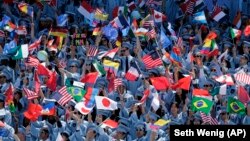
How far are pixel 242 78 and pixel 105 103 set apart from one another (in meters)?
2.98

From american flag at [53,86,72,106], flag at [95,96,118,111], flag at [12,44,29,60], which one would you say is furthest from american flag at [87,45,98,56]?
flag at [95,96,118,111]

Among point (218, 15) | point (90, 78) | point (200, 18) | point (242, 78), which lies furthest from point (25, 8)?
point (242, 78)

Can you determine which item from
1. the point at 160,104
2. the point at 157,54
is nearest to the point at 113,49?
the point at 157,54

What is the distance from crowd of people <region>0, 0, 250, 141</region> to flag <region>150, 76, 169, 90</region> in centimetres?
2

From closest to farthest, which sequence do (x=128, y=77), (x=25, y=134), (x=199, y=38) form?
(x=25, y=134) < (x=128, y=77) < (x=199, y=38)

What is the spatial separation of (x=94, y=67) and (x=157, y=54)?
165 centimetres

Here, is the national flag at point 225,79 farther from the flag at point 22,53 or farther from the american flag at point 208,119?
the flag at point 22,53

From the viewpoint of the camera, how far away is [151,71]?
25.7 meters

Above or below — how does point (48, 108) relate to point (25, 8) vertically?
below

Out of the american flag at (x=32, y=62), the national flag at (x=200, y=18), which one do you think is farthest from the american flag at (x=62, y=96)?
the national flag at (x=200, y=18)

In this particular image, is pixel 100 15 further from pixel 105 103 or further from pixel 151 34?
pixel 105 103

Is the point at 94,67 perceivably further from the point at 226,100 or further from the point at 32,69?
the point at 226,100

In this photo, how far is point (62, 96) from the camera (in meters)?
24.2

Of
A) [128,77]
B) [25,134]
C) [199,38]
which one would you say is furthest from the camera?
[199,38]
